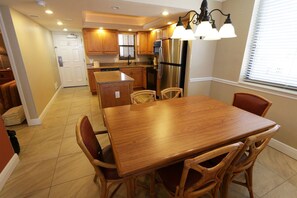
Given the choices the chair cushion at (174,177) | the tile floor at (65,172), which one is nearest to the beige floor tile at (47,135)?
the tile floor at (65,172)

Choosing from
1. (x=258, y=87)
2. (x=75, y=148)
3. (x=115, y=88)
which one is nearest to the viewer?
(x=75, y=148)

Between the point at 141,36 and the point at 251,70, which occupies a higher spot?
the point at 141,36

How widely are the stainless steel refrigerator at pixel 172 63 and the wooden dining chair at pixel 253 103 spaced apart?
62.4 inches

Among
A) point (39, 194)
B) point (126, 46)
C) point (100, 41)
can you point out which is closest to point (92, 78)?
point (100, 41)

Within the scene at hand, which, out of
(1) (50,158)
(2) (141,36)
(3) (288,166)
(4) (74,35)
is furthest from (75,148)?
(4) (74,35)

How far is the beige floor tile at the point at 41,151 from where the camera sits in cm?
209

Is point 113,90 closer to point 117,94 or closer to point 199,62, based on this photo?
point 117,94

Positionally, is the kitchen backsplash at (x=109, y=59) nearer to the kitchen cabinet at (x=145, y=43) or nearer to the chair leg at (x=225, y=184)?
the kitchen cabinet at (x=145, y=43)

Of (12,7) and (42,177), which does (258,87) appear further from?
(12,7)

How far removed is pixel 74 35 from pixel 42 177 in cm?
536

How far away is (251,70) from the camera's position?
8.65ft

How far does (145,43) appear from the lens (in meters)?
5.62

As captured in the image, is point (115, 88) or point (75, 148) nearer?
point (75, 148)

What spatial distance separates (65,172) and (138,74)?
168 inches
